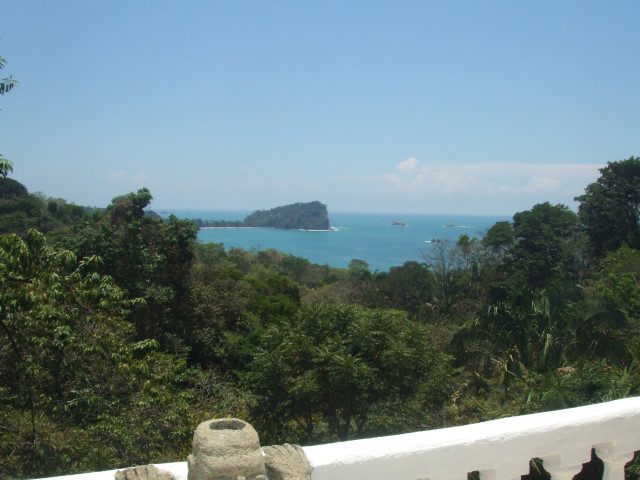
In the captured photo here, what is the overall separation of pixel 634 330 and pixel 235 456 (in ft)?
44.6

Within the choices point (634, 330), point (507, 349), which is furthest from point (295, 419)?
point (634, 330)

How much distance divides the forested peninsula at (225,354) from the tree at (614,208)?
22.9 feet

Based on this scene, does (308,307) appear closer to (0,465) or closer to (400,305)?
(0,465)

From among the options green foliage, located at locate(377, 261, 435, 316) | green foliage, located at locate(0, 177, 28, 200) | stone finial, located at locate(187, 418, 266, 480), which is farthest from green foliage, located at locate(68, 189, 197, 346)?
green foliage, located at locate(0, 177, 28, 200)

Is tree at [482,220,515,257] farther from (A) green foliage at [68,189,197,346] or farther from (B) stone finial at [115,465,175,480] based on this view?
(B) stone finial at [115,465,175,480]

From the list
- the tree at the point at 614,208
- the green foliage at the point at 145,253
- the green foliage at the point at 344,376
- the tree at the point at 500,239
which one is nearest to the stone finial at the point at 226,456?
the green foliage at the point at 344,376

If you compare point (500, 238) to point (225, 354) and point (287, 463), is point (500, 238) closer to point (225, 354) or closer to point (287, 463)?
point (225, 354)

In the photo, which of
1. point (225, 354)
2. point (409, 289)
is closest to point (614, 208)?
point (409, 289)

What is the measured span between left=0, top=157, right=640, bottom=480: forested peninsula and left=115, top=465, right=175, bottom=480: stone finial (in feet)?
8.14

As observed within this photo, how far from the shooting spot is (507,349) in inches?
413

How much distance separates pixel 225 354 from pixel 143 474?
17192 mm

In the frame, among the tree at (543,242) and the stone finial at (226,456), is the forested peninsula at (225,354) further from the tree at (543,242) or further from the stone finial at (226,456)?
the tree at (543,242)

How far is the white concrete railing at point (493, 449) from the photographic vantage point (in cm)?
191

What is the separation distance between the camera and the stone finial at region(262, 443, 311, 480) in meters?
1.76
